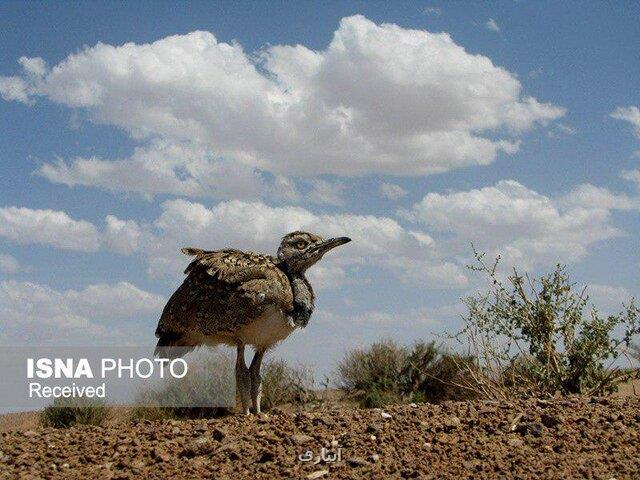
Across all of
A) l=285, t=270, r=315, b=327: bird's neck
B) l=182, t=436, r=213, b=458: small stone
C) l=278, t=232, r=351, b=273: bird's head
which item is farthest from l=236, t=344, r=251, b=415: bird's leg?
l=182, t=436, r=213, b=458: small stone

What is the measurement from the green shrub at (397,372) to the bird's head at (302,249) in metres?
8.52

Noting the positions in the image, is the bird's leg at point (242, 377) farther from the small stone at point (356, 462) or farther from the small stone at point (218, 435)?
the small stone at point (356, 462)

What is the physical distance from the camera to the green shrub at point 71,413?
15.6 meters

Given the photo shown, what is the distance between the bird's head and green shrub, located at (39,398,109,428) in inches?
294

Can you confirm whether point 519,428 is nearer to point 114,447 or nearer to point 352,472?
point 352,472

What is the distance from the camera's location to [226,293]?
956 cm

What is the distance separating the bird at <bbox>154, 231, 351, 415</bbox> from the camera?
941cm

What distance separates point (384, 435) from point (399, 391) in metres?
11.2

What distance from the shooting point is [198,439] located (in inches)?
296

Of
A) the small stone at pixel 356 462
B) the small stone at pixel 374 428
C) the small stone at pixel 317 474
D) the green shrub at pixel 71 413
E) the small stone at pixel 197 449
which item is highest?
the green shrub at pixel 71 413

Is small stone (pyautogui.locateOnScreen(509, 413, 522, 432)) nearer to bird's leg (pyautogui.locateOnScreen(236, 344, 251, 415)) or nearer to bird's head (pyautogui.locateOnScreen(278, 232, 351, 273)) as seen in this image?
bird's head (pyautogui.locateOnScreen(278, 232, 351, 273))

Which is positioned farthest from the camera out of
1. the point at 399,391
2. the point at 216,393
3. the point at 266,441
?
the point at 399,391

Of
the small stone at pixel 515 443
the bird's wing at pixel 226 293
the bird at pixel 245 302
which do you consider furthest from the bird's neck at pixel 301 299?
the small stone at pixel 515 443

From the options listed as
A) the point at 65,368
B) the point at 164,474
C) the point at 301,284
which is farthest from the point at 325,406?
the point at 164,474
